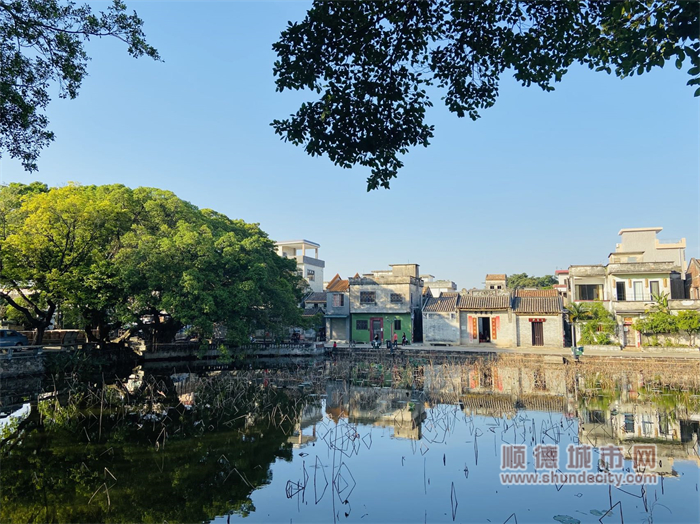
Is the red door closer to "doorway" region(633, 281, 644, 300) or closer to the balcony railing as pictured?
the balcony railing

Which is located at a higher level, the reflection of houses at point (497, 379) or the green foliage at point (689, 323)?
the green foliage at point (689, 323)

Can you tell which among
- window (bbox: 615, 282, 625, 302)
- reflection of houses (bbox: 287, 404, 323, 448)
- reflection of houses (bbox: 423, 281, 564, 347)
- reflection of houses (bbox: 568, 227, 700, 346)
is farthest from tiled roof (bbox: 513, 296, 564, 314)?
reflection of houses (bbox: 287, 404, 323, 448)

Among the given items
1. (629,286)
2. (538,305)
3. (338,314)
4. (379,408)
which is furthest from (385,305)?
(379,408)

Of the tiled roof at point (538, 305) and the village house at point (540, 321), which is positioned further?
the tiled roof at point (538, 305)

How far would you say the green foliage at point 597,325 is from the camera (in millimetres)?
24844

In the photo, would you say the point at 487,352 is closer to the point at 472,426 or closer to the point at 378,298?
the point at 378,298

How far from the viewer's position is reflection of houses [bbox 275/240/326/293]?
136 ft

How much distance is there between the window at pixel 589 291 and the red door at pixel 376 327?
12.1 m

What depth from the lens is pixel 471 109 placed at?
5.68 meters

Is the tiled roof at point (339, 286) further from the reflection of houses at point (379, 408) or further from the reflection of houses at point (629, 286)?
the reflection of houses at point (379, 408)

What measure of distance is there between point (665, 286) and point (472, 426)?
2086 centimetres

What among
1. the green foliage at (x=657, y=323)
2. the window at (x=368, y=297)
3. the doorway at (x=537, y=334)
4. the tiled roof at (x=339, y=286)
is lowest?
the doorway at (x=537, y=334)

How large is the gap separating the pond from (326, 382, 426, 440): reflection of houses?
0.20ft

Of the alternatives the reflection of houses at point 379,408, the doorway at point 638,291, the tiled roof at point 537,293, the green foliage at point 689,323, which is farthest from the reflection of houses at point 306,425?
the doorway at point 638,291
